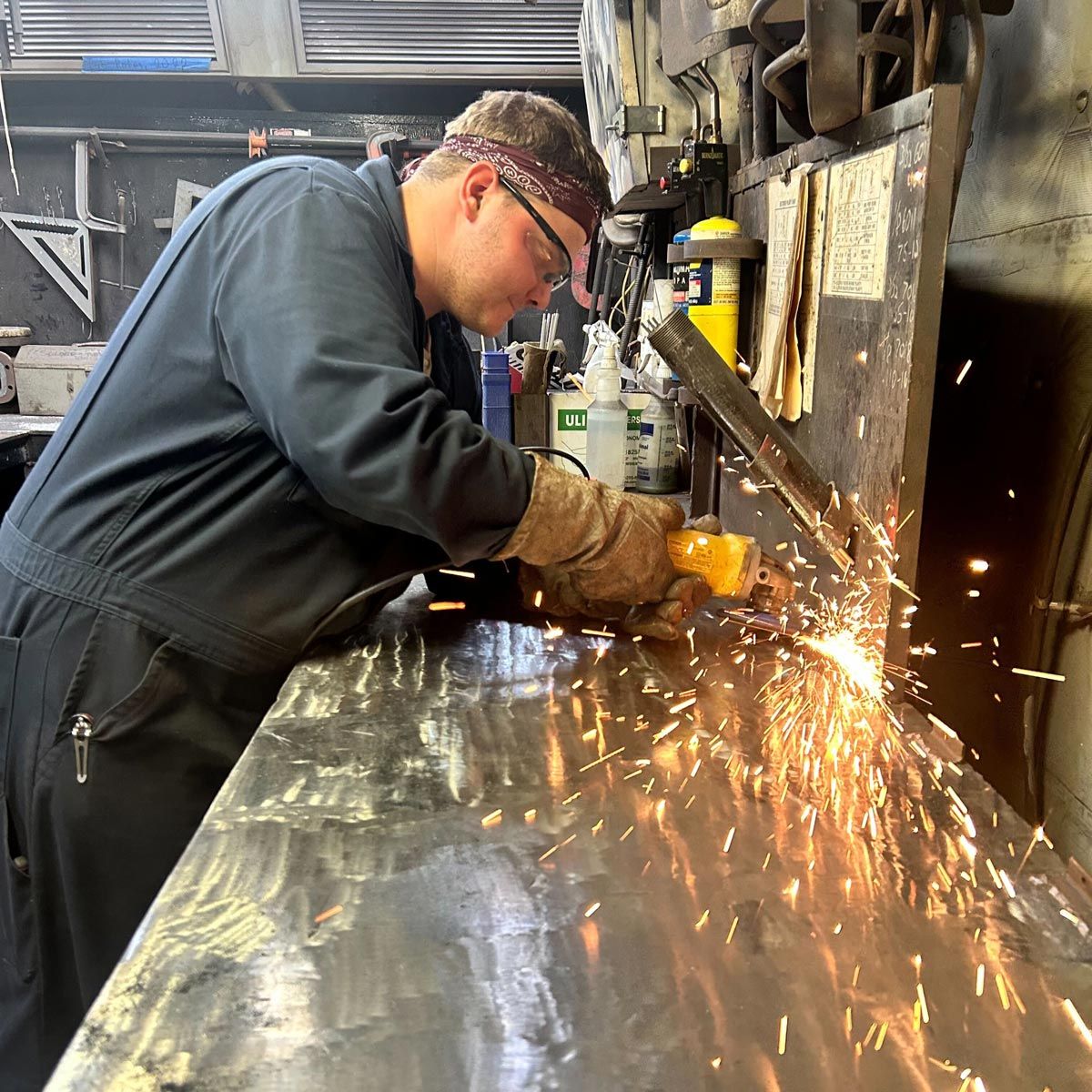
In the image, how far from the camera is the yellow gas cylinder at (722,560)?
1.42 m

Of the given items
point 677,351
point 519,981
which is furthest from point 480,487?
point 519,981

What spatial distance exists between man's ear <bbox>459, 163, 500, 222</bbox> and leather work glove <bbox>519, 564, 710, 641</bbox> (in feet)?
1.87

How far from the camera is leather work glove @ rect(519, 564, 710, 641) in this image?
55.9 inches

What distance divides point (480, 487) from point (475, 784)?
1.34 feet

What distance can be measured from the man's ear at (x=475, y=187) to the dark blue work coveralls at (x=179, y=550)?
6.0 inches

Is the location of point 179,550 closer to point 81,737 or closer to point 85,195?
point 81,737

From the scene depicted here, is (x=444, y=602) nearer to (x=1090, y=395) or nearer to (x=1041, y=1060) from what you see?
(x=1090, y=395)

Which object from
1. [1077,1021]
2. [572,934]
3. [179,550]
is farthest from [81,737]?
[1077,1021]

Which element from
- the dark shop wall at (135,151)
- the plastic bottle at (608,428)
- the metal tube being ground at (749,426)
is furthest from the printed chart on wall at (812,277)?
the dark shop wall at (135,151)

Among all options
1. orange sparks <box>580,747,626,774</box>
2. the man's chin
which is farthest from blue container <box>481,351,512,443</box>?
orange sparks <box>580,747,626,774</box>

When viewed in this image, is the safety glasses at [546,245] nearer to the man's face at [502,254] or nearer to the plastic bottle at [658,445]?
the man's face at [502,254]

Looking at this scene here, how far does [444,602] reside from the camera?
5.42ft

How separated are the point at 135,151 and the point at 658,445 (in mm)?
3157

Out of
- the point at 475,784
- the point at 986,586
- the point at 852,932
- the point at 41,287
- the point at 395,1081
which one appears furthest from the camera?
the point at 41,287
